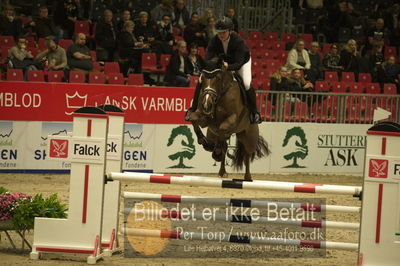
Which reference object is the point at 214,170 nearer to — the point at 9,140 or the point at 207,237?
the point at 9,140

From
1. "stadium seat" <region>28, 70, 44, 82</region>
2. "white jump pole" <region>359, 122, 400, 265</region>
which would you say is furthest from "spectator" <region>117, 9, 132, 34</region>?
"white jump pole" <region>359, 122, 400, 265</region>

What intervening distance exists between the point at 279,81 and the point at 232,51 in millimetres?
6335

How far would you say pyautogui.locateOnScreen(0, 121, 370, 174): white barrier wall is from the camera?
499 inches

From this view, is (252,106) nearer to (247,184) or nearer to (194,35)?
(247,184)

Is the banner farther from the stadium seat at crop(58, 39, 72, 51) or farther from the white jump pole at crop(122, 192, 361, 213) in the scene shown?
the white jump pole at crop(122, 192, 361, 213)

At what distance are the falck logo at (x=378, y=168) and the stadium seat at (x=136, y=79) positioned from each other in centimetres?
795

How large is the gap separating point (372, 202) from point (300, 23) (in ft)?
44.8

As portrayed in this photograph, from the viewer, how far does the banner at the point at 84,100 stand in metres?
12.5

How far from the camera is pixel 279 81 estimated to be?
48.8ft

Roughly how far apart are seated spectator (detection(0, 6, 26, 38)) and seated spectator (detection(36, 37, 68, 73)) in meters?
1.35

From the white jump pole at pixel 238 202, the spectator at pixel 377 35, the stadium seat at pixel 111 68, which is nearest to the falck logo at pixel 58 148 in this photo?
the white jump pole at pixel 238 202

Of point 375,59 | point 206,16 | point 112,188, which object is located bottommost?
point 112,188

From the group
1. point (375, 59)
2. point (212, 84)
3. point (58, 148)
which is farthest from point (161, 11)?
point (58, 148)

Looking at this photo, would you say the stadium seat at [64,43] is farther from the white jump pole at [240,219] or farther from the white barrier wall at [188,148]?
the white jump pole at [240,219]
